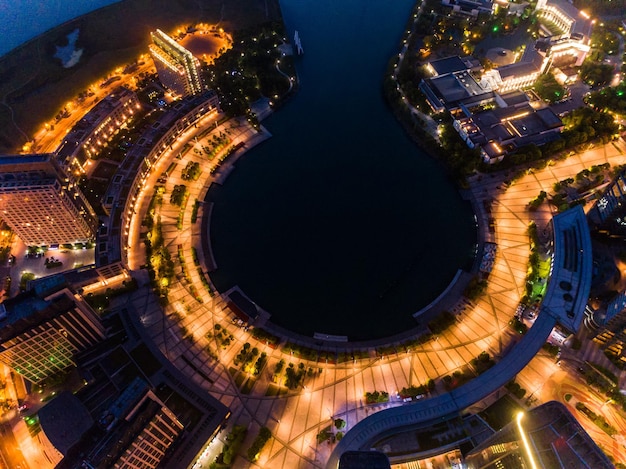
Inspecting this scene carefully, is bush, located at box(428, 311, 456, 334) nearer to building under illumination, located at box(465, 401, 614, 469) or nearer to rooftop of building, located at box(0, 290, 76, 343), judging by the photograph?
building under illumination, located at box(465, 401, 614, 469)

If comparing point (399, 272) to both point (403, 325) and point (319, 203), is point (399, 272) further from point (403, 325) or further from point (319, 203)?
point (319, 203)

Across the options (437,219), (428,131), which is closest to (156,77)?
(428,131)

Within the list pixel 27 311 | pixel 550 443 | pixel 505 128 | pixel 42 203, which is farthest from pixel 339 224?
pixel 42 203

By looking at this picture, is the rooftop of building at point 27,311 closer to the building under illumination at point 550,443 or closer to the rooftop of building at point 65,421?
the rooftop of building at point 65,421

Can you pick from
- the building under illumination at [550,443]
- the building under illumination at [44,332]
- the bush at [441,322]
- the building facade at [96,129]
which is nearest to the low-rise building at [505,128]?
the bush at [441,322]

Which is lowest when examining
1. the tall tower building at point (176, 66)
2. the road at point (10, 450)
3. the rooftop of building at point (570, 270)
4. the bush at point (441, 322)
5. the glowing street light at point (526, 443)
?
the road at point (10, 450)
